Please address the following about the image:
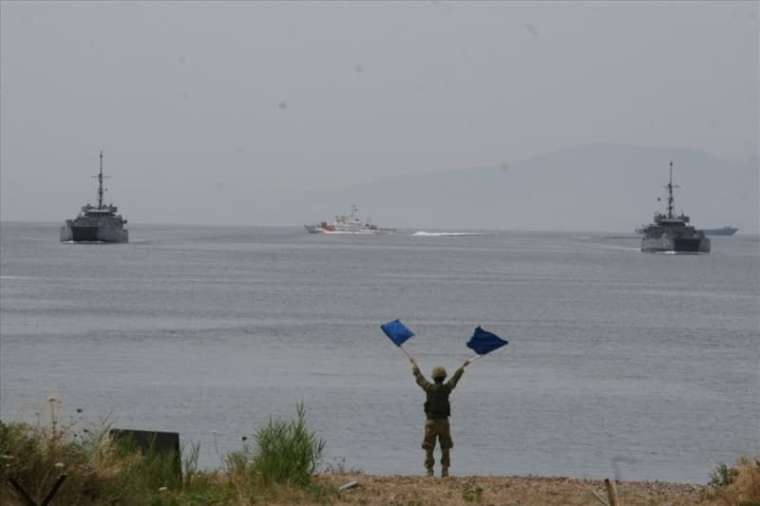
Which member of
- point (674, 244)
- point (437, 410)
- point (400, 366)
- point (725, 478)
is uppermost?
point (674, 244)

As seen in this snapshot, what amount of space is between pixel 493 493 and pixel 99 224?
15420 centimetres

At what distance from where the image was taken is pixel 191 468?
13242 mm

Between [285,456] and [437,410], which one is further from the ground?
[437,410]

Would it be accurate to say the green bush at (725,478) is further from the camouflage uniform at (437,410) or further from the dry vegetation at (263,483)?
the camouflage uniform at (437,410)

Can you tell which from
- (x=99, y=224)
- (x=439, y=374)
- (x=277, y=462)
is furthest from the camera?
(x=99, y=224)

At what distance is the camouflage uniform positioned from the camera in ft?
50.2

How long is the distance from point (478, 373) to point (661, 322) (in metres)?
30.3

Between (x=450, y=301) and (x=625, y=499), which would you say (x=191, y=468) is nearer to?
(x=625, y=499)

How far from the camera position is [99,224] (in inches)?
6462

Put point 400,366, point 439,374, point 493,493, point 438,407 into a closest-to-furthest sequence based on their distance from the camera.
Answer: point 493,493 < point 439,374 < point 438,407 < point 400,366

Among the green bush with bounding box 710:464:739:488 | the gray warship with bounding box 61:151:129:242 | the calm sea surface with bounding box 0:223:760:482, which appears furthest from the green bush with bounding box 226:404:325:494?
the gray warship with bounding box 61:151:129:242

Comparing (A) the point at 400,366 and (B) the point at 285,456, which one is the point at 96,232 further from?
(B) the point at 285,456

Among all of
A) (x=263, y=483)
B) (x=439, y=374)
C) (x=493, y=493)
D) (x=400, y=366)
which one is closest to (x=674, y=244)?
(x=400, y=366)

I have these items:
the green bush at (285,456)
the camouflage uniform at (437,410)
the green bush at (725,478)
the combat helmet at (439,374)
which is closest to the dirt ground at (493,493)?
the green bush at (725,478)
